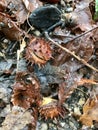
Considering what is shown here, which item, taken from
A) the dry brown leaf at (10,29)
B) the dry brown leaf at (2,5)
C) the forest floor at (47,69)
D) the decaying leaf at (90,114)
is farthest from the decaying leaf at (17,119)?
the dry brown leaf at (2,5)

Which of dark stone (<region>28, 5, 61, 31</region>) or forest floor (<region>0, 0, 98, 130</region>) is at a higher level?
dark stone (<region>28, 5, 61, 31</region>)

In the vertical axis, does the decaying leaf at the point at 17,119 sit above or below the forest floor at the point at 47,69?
below

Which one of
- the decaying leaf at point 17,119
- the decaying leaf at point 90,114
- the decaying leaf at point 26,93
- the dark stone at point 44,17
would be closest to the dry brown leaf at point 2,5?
the dark stone at point 44,17

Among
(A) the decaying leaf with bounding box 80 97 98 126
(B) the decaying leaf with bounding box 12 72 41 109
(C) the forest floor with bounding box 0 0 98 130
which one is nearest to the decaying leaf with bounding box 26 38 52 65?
(C) the forest floor with bounding box 0 0 98 130

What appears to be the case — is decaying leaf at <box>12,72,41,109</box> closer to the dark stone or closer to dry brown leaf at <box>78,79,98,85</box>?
dry brown leaf at <box>78,79,98,85</box>

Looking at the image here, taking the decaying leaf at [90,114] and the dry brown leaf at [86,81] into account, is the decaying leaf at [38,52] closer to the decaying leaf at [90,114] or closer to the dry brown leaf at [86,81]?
the dry brown leaf at [86,81]

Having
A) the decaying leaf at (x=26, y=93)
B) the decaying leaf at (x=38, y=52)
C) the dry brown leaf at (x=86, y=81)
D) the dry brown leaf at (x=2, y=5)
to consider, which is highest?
the dry brown leaf at (x=2, y=5)

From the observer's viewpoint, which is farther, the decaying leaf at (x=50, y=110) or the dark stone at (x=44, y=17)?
the dark stone at (x=44, y=17)

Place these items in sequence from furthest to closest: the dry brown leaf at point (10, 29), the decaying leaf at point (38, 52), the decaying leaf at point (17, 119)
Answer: the dry brown leaf at point (10, 29)
the decaying leaf at point (38, 52)
the decaying leaf at point (17, 119)

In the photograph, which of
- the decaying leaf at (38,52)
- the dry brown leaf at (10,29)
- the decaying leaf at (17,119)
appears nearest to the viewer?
the decaying leaf at (17,119)

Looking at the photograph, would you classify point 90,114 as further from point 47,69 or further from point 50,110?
point 47,69

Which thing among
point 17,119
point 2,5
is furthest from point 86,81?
point 2,5
